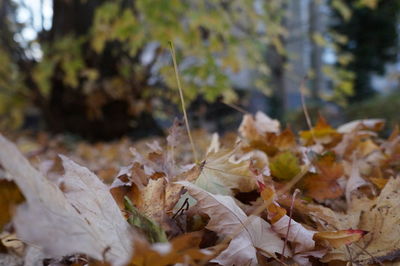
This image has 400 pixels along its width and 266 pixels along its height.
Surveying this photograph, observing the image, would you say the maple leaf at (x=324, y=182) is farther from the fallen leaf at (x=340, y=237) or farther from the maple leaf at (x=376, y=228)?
the fallen leaf at (x=340, y=237)

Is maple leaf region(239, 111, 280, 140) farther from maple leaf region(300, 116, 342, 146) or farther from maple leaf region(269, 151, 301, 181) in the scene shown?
maple leaf region(269, 151, 301, 181)

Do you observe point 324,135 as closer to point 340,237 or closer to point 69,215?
point 340,237

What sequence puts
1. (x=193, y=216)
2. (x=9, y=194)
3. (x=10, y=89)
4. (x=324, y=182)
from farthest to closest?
(x=10, y=89), (x=324, y=182), (x=193, y=216), (x=9, y=194)

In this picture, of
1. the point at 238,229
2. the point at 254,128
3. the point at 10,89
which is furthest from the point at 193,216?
the point at 10,89

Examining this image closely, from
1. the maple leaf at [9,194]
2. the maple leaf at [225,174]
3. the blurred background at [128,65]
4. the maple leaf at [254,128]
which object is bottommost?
the maple leaf at [225,174]

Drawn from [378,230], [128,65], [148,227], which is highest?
[128,65]

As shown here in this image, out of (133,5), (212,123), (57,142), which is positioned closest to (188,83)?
(133,5)

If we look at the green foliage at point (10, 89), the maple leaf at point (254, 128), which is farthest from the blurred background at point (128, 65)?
the maple leaf at point (254, 128)
